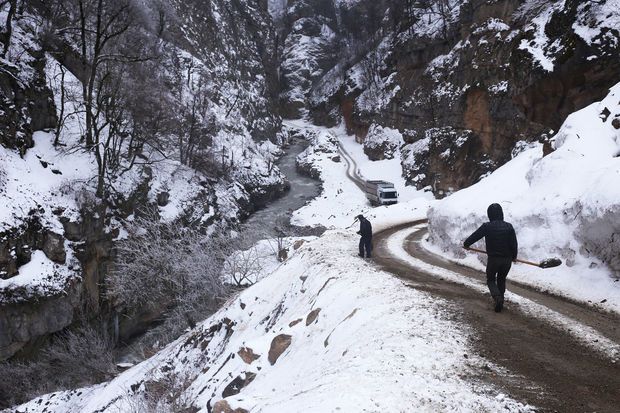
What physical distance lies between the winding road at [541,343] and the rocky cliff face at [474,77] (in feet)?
62.4

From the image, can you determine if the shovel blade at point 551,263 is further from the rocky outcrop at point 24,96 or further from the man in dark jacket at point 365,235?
the rocky outcrop at point 24,96

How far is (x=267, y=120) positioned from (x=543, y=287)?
63.1 metres

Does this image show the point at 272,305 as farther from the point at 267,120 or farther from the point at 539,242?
the point at 267,120

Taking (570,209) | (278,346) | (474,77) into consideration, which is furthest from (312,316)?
(474,77)

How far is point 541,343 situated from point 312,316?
15.9ft

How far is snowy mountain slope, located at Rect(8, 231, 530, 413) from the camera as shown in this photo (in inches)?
180

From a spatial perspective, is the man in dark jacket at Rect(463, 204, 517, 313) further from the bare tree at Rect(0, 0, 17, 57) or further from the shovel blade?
the bare tree at Rect(0, 0, 17, 57)

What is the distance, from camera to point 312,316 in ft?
30.4

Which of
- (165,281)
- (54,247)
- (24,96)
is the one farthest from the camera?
(24,96)

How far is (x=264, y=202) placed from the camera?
46.1 m

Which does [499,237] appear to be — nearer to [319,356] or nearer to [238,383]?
[319,356]

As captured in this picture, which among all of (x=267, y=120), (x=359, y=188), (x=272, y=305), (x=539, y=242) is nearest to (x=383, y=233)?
(x=272, y=305)

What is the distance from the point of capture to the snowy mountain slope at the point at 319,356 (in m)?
4.57

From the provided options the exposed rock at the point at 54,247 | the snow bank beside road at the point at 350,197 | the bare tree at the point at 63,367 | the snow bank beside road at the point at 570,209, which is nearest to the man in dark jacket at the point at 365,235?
the snow bank beside road at the point at 570,209
